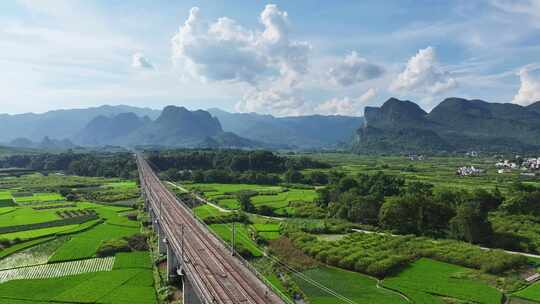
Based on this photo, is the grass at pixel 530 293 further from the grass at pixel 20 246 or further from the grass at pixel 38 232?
the grass at pixel 38 232

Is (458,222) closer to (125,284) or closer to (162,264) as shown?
(162,264)

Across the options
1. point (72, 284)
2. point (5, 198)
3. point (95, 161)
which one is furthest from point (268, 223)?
point (95, 161)

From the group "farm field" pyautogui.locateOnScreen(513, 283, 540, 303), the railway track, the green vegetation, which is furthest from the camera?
the green vegetation

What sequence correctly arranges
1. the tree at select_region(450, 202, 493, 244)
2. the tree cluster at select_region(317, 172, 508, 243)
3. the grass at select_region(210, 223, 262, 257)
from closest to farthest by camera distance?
the grass at select_region(210, 223, 262, 257) < the tree at select_region(450, 202, 493, 244) < the tree cluster at select_region(317, 172, 508, 243)

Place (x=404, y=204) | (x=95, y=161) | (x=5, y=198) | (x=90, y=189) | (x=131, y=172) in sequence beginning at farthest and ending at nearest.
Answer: (x=95, y=161) → (x=131, y=172) → (x=90, y=189) → (x=5, y=198) → (x=404, y=204)

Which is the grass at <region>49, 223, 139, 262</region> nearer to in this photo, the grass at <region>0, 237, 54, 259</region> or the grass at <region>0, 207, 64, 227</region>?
the grass at <region>0, 237, 54, 259</region>

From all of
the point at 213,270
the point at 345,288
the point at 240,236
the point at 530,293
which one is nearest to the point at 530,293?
the point at 530,293

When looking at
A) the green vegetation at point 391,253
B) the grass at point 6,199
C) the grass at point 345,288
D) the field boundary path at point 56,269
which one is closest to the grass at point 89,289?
the field boundary path at point 56,269

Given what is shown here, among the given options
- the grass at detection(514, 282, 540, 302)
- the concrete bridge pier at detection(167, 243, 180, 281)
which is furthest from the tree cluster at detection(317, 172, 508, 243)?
the concrete bridge pier at detection(167, 243, 180, 281)
